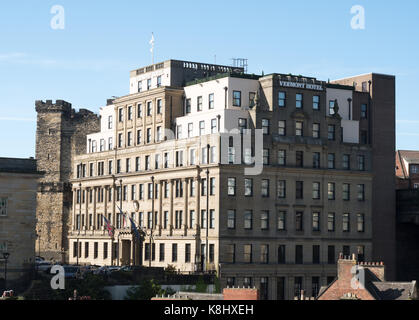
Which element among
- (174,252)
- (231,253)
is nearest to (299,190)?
(231,253)

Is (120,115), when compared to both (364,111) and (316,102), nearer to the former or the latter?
(316,102)

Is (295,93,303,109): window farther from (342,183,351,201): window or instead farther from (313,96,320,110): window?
(342,183,351,201): window

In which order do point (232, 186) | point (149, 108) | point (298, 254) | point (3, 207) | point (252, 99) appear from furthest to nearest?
1. point (149, 108)
2. point (252, 99)
3. point (298, 254)
4. point (232, 186)
5. point (3, 207)

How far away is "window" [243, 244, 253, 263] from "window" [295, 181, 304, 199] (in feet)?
31.6

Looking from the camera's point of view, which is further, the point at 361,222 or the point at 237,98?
the point at 361,222

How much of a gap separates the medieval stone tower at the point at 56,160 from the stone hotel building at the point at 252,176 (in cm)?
2450

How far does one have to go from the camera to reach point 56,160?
488 feet

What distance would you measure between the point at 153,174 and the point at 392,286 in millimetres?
49638

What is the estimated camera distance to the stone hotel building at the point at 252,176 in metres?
101

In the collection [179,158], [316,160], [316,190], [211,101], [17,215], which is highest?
[211,101]

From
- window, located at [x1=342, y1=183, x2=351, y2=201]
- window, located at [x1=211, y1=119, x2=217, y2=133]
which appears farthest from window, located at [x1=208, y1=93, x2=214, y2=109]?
window, located at [x1=342, y1=183, x2=351, y2=201]

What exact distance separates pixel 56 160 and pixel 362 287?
89.8 m

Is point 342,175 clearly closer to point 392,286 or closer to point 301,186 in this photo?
point 301,186

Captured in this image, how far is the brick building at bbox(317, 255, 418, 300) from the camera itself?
67.0 m
